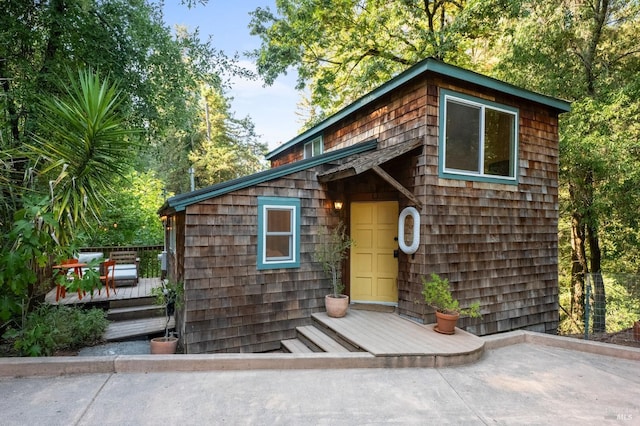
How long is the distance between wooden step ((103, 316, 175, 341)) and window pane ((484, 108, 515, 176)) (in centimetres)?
656

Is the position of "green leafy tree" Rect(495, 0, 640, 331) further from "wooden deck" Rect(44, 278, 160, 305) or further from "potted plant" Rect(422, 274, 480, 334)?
"wooden deck" Rect(44, 278, 160, 305)

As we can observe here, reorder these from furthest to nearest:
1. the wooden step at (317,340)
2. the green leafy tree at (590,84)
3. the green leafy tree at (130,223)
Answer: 1. the green leafy tree at (130,223)
2. the green leafy tree at (590,84)
3. the wooden step at (317,340)

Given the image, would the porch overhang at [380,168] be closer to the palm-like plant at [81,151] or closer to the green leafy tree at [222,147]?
the palm-like plant at [81,151]

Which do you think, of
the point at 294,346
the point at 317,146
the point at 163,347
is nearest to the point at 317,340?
the point at 294,346

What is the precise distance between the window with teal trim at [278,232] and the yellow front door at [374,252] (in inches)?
50.2

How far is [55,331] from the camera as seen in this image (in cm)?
407

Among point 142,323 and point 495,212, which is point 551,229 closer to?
point 495,212

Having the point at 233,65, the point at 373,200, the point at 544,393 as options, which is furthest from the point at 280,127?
the point at 544,393

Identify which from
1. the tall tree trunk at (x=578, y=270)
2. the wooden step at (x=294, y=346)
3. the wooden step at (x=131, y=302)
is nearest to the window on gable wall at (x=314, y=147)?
the wooden step at (x=294, y=346)

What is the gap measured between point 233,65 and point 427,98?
4181 millimetres

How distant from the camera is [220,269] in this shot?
4.95 m

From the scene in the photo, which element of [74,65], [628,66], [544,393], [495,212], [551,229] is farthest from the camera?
[628,66]

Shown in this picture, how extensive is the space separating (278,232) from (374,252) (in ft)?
6.23

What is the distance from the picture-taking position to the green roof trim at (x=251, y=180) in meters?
4.67
